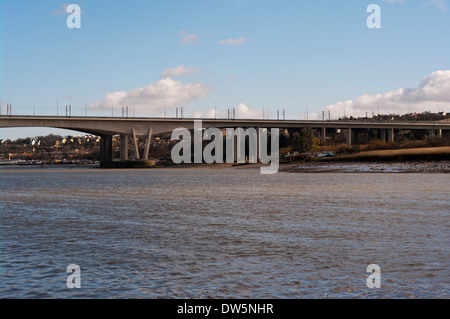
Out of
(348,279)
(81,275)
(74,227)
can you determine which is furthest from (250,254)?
(74,227)

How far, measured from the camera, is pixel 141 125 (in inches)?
5477

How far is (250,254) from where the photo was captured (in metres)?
15.3

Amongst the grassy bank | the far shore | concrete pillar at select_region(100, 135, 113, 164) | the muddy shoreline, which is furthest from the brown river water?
concrete pillar at select_region(100, 135, 113, 164)

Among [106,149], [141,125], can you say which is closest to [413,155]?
[141,125]

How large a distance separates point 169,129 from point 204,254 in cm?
12572

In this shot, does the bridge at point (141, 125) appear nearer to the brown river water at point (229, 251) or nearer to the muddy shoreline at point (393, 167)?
the muddy shoreline at point (393, 167)

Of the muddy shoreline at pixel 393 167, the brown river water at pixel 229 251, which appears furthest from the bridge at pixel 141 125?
the brown river water at pixel 229 251

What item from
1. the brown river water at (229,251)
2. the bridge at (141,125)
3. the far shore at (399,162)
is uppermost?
the bridge at (141,125)

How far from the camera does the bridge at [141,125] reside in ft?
406

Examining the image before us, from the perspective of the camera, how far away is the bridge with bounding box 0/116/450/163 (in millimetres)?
123812

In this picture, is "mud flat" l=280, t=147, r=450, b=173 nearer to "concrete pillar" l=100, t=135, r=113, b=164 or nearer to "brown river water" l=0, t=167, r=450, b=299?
"brown river water" l=0, t=167, r=450, b=299
